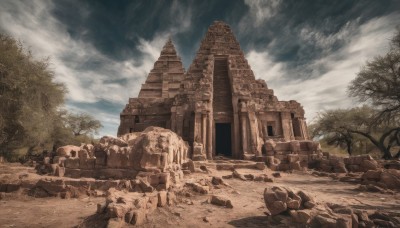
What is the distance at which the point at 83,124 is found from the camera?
33.6 metres

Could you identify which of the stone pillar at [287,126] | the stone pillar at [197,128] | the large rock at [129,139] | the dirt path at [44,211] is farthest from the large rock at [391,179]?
the stone pillar at [197,128]

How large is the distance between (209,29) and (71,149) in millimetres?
21845

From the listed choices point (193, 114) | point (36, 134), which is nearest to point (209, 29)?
point (193, 114)

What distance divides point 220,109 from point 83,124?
81.7ft

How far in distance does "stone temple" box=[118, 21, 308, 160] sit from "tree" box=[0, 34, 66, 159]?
648cm

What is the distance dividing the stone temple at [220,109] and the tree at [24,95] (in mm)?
6475

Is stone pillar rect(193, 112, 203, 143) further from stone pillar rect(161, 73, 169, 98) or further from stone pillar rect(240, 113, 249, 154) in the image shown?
stone pillar rect(161, 73, 169, 98)

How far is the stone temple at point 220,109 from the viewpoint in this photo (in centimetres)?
1633

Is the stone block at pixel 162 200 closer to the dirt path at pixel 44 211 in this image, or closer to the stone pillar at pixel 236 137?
the dirt path at pixel 44 211

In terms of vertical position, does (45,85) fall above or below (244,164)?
above

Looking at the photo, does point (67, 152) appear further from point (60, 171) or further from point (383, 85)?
point (383, 85)

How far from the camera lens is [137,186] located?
672 cm

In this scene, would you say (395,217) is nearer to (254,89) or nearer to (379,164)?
(379,164)

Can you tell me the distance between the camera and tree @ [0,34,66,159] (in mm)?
11117
